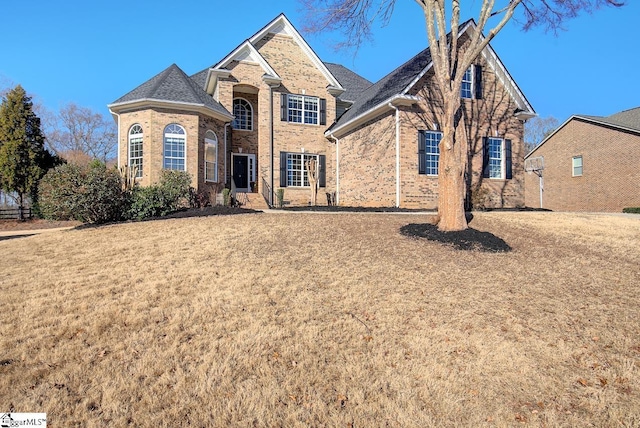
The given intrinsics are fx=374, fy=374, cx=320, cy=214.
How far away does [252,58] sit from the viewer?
60.6 ft

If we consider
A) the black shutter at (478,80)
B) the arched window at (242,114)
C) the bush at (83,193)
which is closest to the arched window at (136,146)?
the bush at (83,193)

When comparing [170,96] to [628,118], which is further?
[628,118]

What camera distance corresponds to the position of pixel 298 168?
19.2m

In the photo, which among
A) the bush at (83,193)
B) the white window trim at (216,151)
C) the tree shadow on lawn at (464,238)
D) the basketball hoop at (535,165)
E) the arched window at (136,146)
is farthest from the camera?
the basketball hoop at (535,165)

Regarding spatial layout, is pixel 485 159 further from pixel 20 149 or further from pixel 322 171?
pixel 20 149

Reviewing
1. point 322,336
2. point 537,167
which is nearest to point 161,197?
point 322,336

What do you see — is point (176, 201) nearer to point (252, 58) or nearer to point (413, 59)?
point (252, 58)

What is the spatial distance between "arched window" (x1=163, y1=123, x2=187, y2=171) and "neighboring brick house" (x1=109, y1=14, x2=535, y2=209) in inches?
1.6

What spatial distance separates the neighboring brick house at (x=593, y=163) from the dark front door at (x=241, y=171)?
21.6 metres

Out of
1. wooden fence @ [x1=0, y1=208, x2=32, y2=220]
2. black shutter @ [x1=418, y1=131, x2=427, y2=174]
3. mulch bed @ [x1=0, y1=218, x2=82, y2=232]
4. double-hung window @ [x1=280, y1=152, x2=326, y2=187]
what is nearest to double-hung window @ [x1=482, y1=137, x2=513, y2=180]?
black shutter @ [x1=418, y1=131, x2=427, y2=174]

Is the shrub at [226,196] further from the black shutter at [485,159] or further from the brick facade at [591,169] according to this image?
the brick facade at [591,169]

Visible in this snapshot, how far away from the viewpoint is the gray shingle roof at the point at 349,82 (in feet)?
72.2

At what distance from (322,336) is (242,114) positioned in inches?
691

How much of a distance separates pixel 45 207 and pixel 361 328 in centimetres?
1134
